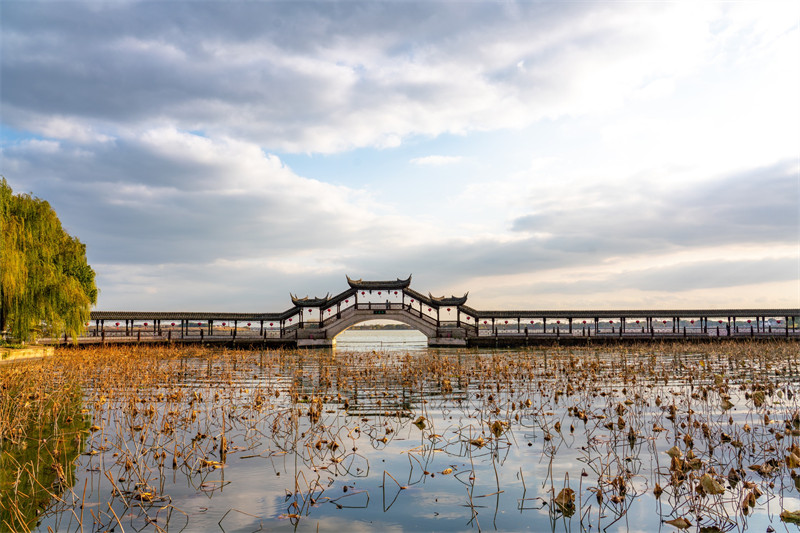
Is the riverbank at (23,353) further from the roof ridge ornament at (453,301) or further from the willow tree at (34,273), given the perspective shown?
the roof ridge ornament at (453,301)

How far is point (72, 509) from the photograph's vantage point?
5.75 metres

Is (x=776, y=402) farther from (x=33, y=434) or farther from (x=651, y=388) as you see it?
(x=33, y=434)

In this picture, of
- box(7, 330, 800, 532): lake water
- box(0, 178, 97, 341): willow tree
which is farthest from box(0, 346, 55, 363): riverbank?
box(7, 330, 800, 532): lake water

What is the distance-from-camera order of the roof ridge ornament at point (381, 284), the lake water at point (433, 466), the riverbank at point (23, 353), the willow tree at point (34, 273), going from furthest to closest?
1. the roof ridge ornament at point (381, 284)
2. the willow tree at point (34, 273)
3. the riverbank at point (23, 353)
4. the lake water at point (433, 466)

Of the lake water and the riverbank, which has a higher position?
the riverbank

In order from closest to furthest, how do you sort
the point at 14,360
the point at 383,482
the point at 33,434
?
the point at 383,482, the point at 33,434, the point at 14,360

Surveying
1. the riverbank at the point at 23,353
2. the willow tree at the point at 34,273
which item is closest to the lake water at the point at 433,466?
the riverbank at the point at 23,353

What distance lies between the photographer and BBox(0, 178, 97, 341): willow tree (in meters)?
24.8

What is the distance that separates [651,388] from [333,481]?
1076 centimetres

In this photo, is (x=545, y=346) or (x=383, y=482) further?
(x=545, y=346)

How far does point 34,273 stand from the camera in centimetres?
2709

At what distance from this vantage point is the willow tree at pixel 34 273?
2481cm

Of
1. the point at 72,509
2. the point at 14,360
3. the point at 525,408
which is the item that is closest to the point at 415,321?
the point at 14,360

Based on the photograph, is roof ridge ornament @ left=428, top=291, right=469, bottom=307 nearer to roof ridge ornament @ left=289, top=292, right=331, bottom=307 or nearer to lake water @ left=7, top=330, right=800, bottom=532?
roof ridge ornament @ left=289, top=292, right=331, bottom=307
